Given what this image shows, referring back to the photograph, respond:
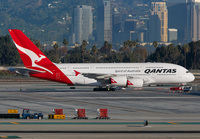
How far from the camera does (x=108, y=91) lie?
236ft

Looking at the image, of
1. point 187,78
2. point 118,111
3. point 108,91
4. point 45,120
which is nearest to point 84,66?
point 108,91

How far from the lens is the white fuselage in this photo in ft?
234

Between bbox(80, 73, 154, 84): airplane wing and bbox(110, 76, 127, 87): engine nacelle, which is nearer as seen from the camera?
bbox(110, 76, 127, 87): engine nacelle

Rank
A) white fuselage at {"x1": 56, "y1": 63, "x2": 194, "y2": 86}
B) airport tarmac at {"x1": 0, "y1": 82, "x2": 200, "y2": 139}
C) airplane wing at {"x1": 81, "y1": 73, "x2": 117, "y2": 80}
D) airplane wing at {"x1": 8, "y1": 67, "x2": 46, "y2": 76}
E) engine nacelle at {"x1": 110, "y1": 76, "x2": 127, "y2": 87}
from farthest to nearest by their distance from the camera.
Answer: white fuselage at {"x1": 56, "y1": 63, "x2": 194, "y2": 86}
airplane wing at {"x1": 81, "y1": 73, "x2": 117, "y2": 80}
engine nacelle at {"x1": 110, "y1": 76, "x2": 127, "y2": 87}
airplane wing at {"x1": 8, "y1": 67, "x2": 46, "y2": 76}
airport tarmac at {"x1": 0, "y1": 82, "x2": 200, "y2": 139}

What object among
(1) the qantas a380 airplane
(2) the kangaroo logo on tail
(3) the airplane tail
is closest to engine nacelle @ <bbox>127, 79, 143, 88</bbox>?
(1) the qantas a380 airplane

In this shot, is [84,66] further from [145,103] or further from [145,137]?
[145,137]

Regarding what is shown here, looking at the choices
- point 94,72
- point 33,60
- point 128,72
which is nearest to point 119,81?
point 128,72

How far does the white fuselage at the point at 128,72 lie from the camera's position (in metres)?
71.4

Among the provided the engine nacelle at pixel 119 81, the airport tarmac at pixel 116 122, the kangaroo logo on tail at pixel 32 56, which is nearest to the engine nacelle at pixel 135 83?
the engine nacelle at pixel 119 81

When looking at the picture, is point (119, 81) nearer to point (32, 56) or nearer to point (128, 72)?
point (128, 72)

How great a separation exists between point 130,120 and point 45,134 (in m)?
9.57

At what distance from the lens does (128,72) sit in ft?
236

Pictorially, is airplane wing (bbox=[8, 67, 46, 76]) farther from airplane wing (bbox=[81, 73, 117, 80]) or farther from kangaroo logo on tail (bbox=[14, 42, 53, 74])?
airplane wing (bbox=[81, 73, 117, 80])

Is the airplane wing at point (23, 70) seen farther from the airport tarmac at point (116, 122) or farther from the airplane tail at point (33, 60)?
the airport tarmac at point (116, 122)
